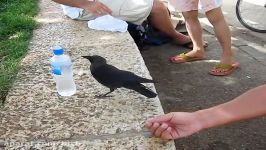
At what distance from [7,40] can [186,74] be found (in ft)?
5.39

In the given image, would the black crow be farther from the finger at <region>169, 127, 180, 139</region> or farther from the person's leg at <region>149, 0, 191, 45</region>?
the person's leg at <region>149, 0, 191, 45</region>

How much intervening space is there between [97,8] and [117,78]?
1.39 metres

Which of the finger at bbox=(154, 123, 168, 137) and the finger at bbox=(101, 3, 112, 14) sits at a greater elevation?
the finger at bbox=(154, 123, 168, 137)

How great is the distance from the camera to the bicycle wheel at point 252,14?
580 cm

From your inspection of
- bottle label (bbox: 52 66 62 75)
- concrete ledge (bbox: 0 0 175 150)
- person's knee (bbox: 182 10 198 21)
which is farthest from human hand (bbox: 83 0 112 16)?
bottle label (bbox: 52 66 62 75)

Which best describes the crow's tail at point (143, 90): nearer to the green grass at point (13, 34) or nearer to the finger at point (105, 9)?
the green grass at point (13, 34)

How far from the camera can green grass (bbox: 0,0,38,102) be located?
118 inches

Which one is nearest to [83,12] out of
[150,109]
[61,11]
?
[61,11]

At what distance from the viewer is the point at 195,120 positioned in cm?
188

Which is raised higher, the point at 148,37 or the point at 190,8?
the point at 190,8

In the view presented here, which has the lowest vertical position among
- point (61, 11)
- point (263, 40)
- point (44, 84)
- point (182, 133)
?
point (263, 40)

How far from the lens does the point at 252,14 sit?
625 centimetres

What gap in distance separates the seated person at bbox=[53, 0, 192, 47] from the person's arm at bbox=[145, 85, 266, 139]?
5.91 feet

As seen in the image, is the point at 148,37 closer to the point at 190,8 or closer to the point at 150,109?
the point at 190,8
